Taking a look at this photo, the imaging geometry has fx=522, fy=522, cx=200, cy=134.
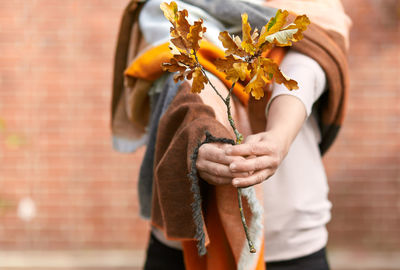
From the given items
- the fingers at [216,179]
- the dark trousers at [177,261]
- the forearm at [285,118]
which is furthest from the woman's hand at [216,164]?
the dark trousers at [177,261]

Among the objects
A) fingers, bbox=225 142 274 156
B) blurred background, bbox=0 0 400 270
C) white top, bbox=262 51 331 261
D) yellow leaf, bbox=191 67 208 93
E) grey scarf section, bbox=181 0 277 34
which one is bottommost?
blurred background, bbox=0 0 400 270

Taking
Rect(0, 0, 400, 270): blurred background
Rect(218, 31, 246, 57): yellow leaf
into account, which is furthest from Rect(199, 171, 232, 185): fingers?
Rect(0, 0, 400, 270): blurred background

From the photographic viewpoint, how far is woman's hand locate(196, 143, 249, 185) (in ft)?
2.75

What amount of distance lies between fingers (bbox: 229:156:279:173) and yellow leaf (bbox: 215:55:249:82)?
15 cm

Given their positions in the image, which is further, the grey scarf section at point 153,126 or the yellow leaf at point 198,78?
the grey scarf section at point 153,126

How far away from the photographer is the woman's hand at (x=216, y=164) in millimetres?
839

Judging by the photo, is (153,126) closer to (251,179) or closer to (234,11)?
(234,11)

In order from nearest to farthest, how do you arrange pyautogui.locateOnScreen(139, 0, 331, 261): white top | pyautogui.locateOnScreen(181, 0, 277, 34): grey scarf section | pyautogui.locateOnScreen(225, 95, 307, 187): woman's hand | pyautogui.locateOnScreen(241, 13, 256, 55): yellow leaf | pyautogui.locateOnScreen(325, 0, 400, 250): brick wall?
1. pyautogui.locateOnScreen(241, 13, 256, 55): yellow leaf
2. pyautogui.locateOnScreen(225, 95, 307, 187): woman's hand
3. pyautogui.locateOnScreen(181, 0, 277, 34): grey scarf section
4. pyautogui.locateOnScreen(139, 0, 331, 261): white top
5. pyautogui.locateOnScreen(325, 0, 400, 250): brick wall

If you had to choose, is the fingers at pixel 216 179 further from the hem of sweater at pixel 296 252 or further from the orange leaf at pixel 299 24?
the hem of sweater at pixel 296 252

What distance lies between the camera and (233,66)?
74 centimetres

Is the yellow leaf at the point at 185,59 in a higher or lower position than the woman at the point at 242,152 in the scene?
higher

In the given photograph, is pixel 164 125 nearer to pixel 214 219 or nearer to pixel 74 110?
pixel 214 219

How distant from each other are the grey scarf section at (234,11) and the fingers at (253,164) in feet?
1.21

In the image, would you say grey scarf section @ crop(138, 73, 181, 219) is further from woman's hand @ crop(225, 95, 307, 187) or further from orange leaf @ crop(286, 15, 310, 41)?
orange leaf @ crop(286, 15, 310, 41)
